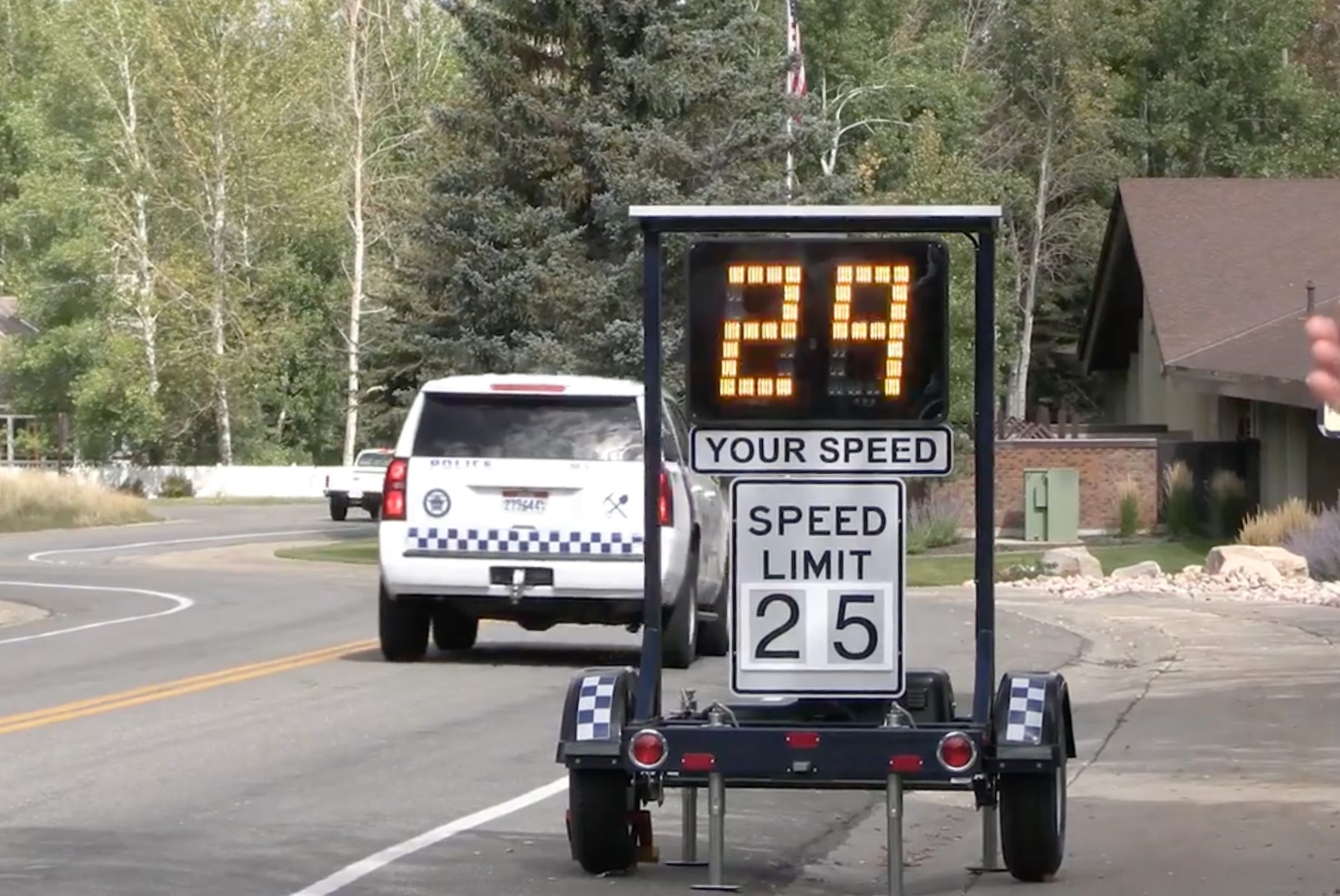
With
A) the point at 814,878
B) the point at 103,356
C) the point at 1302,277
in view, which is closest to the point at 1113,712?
the point at 814,878

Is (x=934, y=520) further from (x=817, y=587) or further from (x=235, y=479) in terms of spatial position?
(x=235, y=479)

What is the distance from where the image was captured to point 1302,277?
38688 millimetres

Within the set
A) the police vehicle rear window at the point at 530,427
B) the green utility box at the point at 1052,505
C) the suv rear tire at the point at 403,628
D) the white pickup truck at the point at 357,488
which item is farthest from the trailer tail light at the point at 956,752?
the white pickup truck at the point at 357,488

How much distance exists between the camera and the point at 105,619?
2192cm

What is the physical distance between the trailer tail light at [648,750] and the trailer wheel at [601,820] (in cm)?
18

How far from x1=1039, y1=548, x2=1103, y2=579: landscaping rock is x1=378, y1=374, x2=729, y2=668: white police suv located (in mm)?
12738

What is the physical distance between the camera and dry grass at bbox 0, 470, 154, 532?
46.0m

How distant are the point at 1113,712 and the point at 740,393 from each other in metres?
6.67

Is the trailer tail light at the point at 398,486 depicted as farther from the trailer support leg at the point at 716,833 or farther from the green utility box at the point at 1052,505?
the green utility box at the point at 1052,505

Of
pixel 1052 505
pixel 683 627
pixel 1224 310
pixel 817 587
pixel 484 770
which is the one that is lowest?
pixel 484 770

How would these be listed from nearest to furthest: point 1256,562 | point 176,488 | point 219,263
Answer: point 1256,562 → point 219,263 → point 176,488

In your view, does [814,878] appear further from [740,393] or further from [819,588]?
[740,393]

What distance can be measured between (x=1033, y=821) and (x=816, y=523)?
129 centimetres

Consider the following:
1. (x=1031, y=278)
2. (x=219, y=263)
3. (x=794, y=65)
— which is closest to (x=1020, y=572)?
(x=794, y=65)
